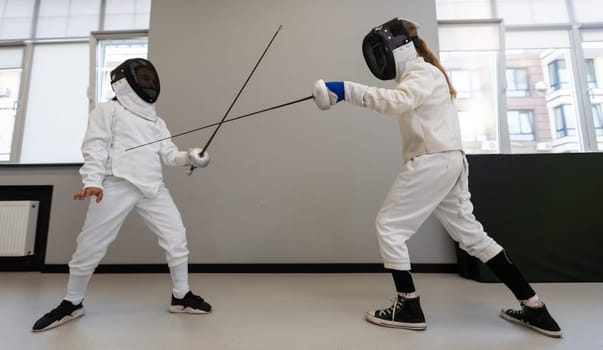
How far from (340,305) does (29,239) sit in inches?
108

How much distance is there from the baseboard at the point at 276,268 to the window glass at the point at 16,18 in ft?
8.15

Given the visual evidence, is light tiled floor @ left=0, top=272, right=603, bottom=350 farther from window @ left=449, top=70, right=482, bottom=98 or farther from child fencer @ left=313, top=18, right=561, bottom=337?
window @ left=449, top=70, right=482, bottom=98

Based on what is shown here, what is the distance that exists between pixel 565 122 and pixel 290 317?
3.04 m

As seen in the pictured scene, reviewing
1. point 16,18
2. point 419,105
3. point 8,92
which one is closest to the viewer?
point 419,105

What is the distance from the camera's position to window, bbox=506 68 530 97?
2.73 m

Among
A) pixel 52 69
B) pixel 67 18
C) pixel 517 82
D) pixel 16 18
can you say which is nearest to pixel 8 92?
pixel 52 69

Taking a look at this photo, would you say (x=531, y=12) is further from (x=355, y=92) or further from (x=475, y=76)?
(x=355, y=92)

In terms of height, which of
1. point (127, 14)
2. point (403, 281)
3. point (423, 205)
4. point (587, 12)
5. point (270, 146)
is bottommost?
point (403, 281)

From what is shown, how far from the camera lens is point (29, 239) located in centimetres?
255

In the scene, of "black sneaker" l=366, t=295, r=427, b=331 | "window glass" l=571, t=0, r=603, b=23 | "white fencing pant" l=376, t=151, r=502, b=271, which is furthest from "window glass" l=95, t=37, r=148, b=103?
"window glass" l=571, t=0, r=603, b=23

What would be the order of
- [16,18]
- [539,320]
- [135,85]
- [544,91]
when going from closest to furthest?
[539,320] < [135,85] < [544,91] < [16,18]

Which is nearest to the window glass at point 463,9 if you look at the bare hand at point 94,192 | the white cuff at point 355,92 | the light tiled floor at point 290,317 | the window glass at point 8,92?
the white cuff at point 355,92

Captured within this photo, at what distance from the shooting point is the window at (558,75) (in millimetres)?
2762

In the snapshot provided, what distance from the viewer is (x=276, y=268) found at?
2.38m
